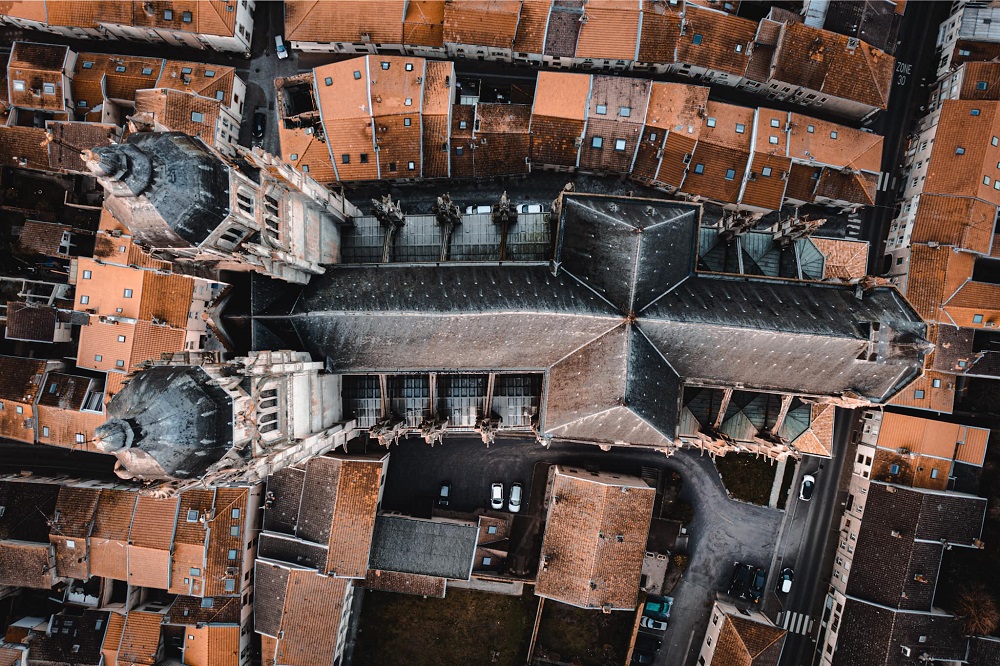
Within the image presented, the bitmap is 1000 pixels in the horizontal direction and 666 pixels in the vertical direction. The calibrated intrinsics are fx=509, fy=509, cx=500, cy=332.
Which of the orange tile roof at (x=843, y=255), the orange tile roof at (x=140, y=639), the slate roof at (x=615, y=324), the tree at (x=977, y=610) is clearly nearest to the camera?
the slate roof at (x=615, y=324)

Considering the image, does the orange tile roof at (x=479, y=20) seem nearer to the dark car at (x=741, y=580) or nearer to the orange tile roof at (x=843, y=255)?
the orange tile roof at (x=843, y=255)

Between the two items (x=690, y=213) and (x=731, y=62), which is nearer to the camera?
(x=690, y=213)

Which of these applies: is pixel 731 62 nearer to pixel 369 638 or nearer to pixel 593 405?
pixel 593 405

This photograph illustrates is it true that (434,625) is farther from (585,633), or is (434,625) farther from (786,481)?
(786,481)

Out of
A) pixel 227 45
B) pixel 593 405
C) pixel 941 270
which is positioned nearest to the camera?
pixel 593 405

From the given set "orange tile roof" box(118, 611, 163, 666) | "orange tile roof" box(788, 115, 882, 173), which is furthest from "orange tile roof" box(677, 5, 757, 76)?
"orange tile roof" box(118, 611, 163, 666)

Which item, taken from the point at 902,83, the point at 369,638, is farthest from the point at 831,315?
the point at 369,638

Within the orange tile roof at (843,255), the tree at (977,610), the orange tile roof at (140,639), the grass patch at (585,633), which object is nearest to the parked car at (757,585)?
the grass patch at (585,633)
